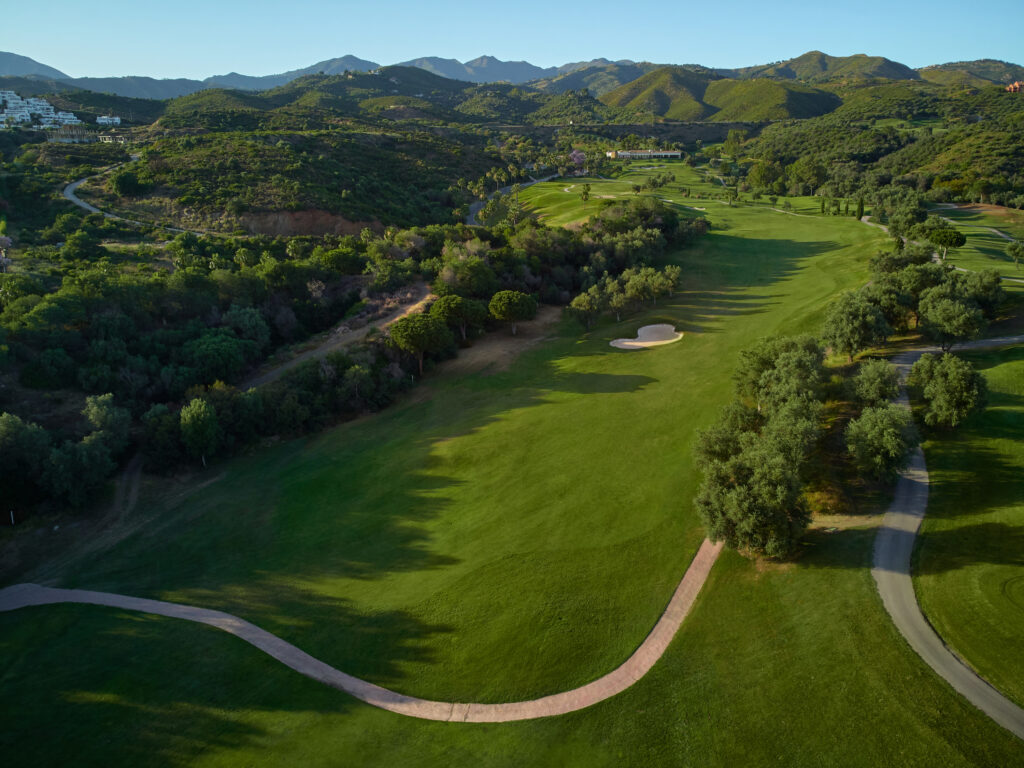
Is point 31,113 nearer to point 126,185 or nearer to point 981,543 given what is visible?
point 126,185

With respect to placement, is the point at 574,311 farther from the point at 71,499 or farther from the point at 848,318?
the point at 71,499

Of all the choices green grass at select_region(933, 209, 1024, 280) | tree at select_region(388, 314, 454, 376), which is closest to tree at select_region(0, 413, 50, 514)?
tree at select_region(388, 314, 454, 376)

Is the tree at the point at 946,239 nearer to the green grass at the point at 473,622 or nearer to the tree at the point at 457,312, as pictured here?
the green grass at the point at 473,622

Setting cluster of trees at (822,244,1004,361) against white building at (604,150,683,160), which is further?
white building at (604,150,683,160)

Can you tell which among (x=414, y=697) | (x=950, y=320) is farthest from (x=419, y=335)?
(x=950, y=320)

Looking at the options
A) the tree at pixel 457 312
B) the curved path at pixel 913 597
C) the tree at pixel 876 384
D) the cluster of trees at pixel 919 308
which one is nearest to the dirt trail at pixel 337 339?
the tree at pixel 457 312

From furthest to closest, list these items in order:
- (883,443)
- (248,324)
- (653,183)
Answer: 1. (653,183)
2. (248,324)
3. (883,443)

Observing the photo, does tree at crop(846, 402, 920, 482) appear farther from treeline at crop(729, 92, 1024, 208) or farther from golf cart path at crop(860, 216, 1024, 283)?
treeline at crop(729, 92, 1024, 208)
